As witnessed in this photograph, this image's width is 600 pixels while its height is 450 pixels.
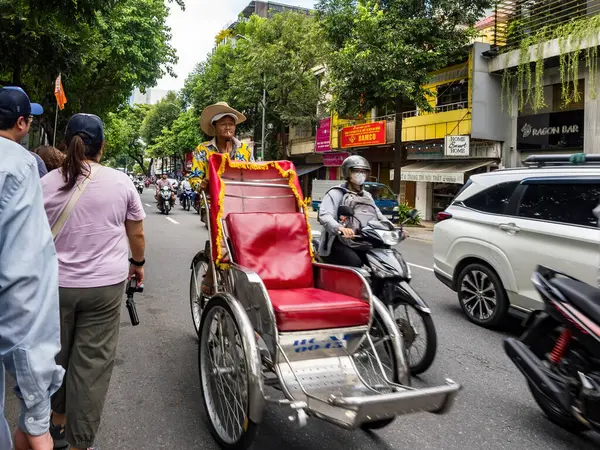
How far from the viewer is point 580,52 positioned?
1417 cm

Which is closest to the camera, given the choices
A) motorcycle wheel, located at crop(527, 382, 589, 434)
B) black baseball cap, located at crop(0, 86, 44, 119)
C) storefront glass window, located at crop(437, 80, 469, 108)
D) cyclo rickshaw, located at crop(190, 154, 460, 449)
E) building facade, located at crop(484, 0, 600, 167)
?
black baseball cap, located at crop(0, 86, 44, 119)

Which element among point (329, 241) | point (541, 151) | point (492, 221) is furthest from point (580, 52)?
point (329, 241)

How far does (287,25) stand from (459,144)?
554 inches

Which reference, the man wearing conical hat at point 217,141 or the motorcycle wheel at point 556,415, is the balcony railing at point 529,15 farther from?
the motorcycle wheel at point 556,415

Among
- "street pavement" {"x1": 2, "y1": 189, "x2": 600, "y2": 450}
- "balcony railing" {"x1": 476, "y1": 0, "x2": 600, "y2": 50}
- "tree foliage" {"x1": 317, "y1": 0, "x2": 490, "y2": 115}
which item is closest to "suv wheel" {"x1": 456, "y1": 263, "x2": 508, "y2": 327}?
"street pavement" {"x1": 2, "y1": 189, "x2": 600, "y2": 450}

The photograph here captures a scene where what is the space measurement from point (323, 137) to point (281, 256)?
25.6m

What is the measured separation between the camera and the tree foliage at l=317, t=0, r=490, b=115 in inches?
667

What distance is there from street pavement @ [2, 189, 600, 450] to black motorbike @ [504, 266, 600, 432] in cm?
33

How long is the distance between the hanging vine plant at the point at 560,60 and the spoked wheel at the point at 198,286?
13082mm

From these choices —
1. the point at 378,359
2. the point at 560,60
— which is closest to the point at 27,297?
the point at 378,359

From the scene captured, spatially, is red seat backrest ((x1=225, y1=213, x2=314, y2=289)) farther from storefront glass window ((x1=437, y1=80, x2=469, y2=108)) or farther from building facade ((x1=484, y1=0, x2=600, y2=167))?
storefront glass window ((x1=437, y1=80, x2=469, y2=108))

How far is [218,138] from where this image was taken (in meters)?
4.40

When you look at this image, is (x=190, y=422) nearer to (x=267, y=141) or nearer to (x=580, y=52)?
(x=580, y=52)

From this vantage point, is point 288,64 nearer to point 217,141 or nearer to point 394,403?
point 217,141
